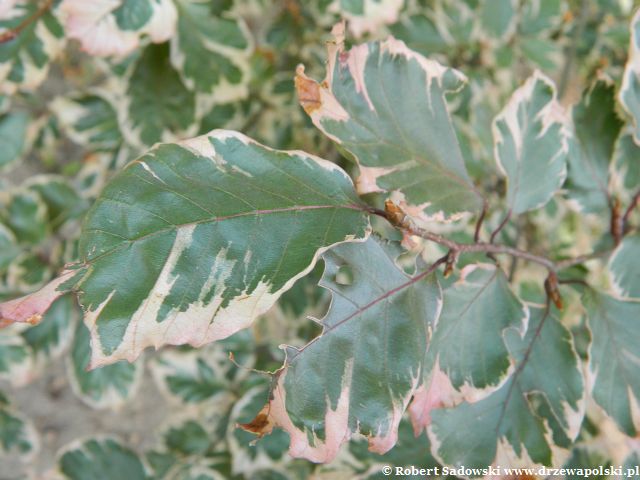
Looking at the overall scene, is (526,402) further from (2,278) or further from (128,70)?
(2,278)

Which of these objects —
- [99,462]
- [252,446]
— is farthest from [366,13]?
[99,462]

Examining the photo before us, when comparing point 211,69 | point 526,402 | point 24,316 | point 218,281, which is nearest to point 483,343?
point 526,402

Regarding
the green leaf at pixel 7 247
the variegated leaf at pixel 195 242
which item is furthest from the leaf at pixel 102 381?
the variegated leaf at pixel 195 242

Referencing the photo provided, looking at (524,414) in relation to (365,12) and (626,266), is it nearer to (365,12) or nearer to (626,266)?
(626,266)

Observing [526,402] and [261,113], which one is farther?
[261,113]

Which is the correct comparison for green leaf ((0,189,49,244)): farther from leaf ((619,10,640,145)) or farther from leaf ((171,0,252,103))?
leaf ((619,10,640,145))

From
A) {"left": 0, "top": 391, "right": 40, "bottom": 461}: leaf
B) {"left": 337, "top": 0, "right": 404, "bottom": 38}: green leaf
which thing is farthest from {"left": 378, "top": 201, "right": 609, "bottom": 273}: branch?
{"left": 0, "top": 391, "right": 40, "bottom": 461}: leaf

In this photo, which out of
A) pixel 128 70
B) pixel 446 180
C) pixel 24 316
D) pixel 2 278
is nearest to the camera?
pixel 24 316
